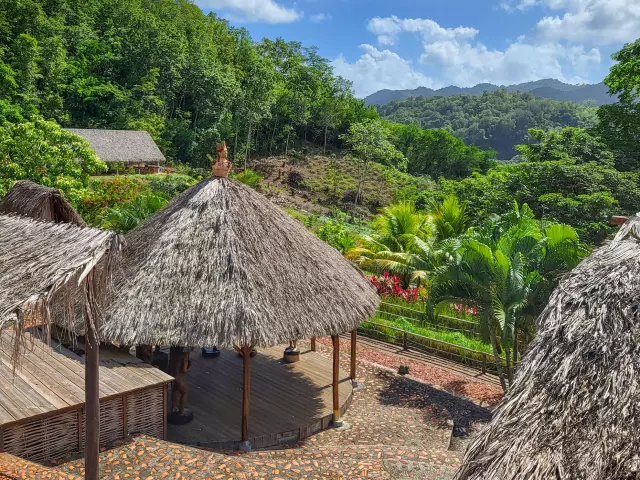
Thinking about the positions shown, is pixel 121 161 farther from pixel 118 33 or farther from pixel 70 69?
pixel 118 33

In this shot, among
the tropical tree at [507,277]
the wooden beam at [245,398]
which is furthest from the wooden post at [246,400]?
the tropical tree at [507,277]

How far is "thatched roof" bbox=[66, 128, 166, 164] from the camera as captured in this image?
1320 inches

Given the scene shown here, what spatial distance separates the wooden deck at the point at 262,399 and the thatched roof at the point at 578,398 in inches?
211

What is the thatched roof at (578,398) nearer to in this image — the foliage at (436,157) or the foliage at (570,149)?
the foliage at (570,149)

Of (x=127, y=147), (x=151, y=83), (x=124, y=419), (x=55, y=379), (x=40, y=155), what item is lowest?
(x=124, y=419)

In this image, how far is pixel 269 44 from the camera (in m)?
59.0

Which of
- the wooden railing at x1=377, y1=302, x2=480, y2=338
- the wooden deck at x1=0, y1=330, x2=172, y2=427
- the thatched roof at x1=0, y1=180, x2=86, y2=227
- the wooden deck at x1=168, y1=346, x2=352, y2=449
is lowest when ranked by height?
the wooden deck at x1=168, y1=346, x2=352, y2=449

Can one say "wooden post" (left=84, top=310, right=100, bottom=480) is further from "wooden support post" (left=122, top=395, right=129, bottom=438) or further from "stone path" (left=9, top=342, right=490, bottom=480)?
"wooden support post" (left=122, top=395, right=129, bottom=438)

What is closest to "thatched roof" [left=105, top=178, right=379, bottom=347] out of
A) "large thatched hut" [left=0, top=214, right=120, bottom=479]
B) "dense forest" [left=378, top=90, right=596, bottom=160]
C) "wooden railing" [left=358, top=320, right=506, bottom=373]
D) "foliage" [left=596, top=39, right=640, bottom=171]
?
"large thatched hut" [left=0, top=214, right=120, bottom=479]

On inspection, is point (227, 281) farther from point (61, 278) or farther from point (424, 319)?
point (424, 319)

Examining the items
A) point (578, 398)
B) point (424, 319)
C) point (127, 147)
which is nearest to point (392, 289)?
point (424, 319)

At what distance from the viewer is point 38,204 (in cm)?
959

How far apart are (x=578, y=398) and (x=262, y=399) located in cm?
692

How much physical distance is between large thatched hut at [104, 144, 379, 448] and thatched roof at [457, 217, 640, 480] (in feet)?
15.2
